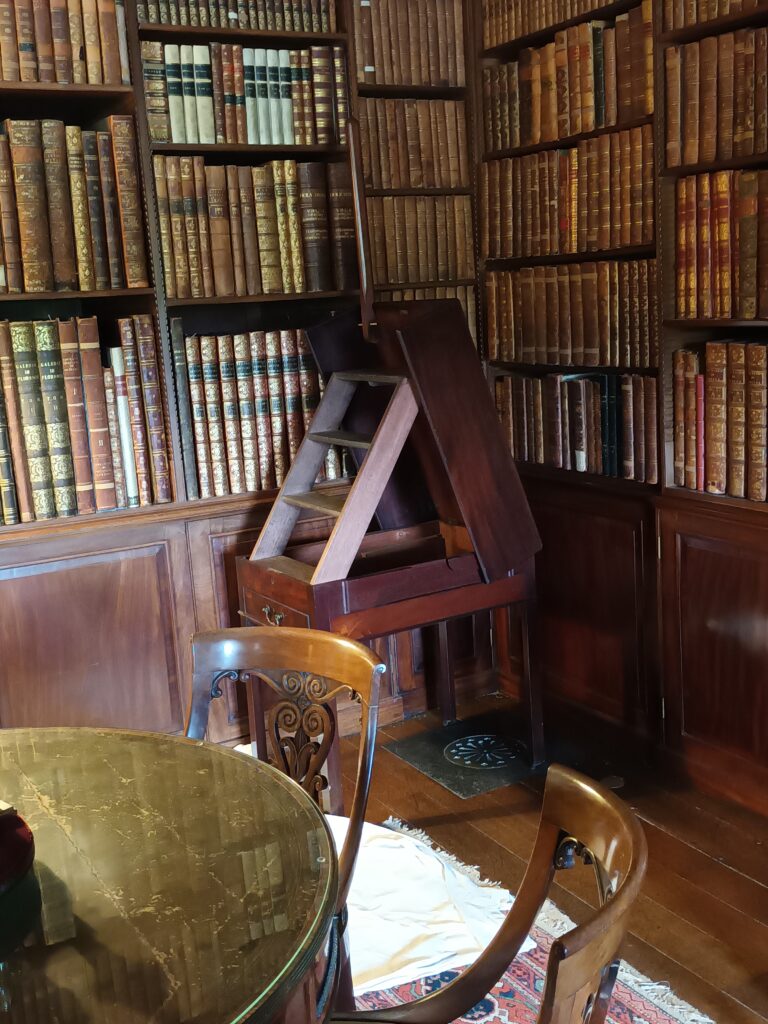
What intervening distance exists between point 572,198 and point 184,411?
1.28m

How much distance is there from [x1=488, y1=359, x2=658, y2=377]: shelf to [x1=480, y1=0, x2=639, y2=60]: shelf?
3.09 feet

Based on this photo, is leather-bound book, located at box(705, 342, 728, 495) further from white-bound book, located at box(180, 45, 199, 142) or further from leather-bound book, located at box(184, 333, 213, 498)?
white-bound book, located at box(180, 45, 199, 142)

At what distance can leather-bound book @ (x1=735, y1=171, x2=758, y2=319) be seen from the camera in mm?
2619

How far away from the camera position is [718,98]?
8.72 feet

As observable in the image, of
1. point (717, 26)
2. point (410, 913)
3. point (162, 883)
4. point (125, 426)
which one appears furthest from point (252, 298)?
point (162, 883)

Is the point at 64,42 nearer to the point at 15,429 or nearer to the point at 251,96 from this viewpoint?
the point at 251,96

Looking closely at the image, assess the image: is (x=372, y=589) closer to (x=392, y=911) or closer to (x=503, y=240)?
(x=392, y=911)

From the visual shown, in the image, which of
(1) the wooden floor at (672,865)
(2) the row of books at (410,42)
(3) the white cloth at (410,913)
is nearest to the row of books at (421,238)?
(2) the row of books at (410,42)

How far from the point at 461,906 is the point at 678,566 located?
1.08m

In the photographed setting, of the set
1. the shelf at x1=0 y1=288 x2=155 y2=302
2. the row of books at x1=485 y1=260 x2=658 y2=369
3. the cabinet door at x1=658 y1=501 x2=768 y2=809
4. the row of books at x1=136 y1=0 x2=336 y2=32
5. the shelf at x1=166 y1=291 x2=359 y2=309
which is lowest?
the cabinet door at x1=658 y1=501 x2=768 y2=809

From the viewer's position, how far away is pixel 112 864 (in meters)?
1.28

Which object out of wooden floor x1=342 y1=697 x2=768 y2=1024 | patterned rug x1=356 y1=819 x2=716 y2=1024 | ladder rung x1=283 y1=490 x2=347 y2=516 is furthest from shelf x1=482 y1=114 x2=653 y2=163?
patterned rug x1=356 y1=819 x2=716 y2=1024

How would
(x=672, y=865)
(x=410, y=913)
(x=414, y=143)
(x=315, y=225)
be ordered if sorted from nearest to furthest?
(x=410, y=913) < (x=672, y=865) < (x=315, y=225) < (x=414, y=143)

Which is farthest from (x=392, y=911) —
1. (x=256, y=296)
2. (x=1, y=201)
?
(x=1, y=201)
